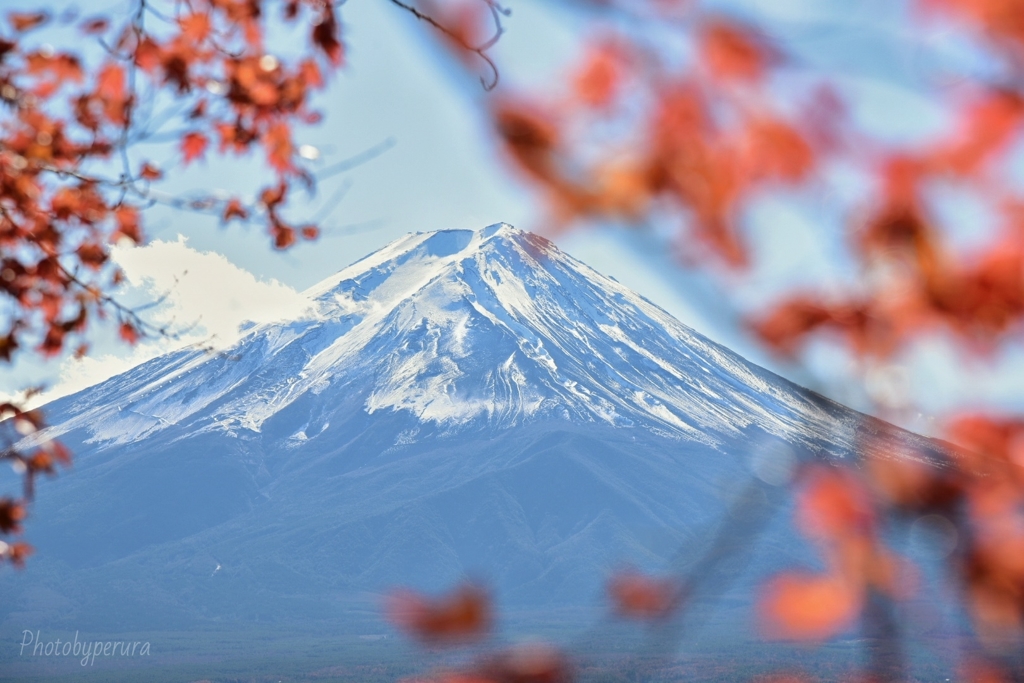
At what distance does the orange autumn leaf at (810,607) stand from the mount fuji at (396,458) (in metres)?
109

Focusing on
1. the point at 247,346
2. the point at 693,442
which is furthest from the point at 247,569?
the point at 693,442

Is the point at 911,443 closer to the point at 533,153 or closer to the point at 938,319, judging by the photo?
the point at 938,319

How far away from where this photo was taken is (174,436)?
5989 inches

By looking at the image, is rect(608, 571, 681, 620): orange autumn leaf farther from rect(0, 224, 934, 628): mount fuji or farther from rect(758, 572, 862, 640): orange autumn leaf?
rect(0, 224, 934, 628): mount fuji

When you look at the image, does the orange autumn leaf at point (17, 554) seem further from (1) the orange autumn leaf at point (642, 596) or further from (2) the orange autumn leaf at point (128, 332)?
(1) the orange autumn leaf at point (642, 596)

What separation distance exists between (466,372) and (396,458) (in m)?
20.6

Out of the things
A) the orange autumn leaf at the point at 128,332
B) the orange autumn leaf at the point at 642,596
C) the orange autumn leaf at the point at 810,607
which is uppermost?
the orange autumn leaf at the point at 128,332

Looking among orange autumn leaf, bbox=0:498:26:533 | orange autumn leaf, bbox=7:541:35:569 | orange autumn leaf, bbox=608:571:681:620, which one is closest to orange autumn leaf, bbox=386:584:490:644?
orange autumn leaf, bbox=608:571:681:620

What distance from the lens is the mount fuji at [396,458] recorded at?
126 meters

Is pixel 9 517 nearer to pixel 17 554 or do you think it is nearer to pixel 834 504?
pixel 17 554

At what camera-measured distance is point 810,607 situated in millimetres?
1913

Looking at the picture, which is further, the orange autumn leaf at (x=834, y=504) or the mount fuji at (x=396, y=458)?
the mount fuji at (x=396, y=458)

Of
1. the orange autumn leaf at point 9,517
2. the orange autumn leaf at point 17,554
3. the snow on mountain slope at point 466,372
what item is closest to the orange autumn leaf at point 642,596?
the orange autumn leaf at point 9,517

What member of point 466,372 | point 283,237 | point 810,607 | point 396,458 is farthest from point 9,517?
point 466,372
